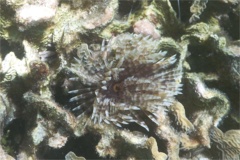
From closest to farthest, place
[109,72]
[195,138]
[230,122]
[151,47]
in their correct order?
[109,72] < [151,47] < [195,138] < [230,122]

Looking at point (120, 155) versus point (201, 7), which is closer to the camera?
point (120, 155)

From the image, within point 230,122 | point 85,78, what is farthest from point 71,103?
point 230,122

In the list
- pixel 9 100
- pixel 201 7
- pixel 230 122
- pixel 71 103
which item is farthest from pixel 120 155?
pixel 201 7

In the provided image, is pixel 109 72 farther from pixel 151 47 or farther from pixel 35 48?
pixel 35 48

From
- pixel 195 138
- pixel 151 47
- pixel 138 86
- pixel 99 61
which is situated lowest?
pixel 195 138

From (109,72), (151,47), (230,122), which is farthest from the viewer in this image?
(230,122)

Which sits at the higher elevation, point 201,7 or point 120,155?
point 201,7
